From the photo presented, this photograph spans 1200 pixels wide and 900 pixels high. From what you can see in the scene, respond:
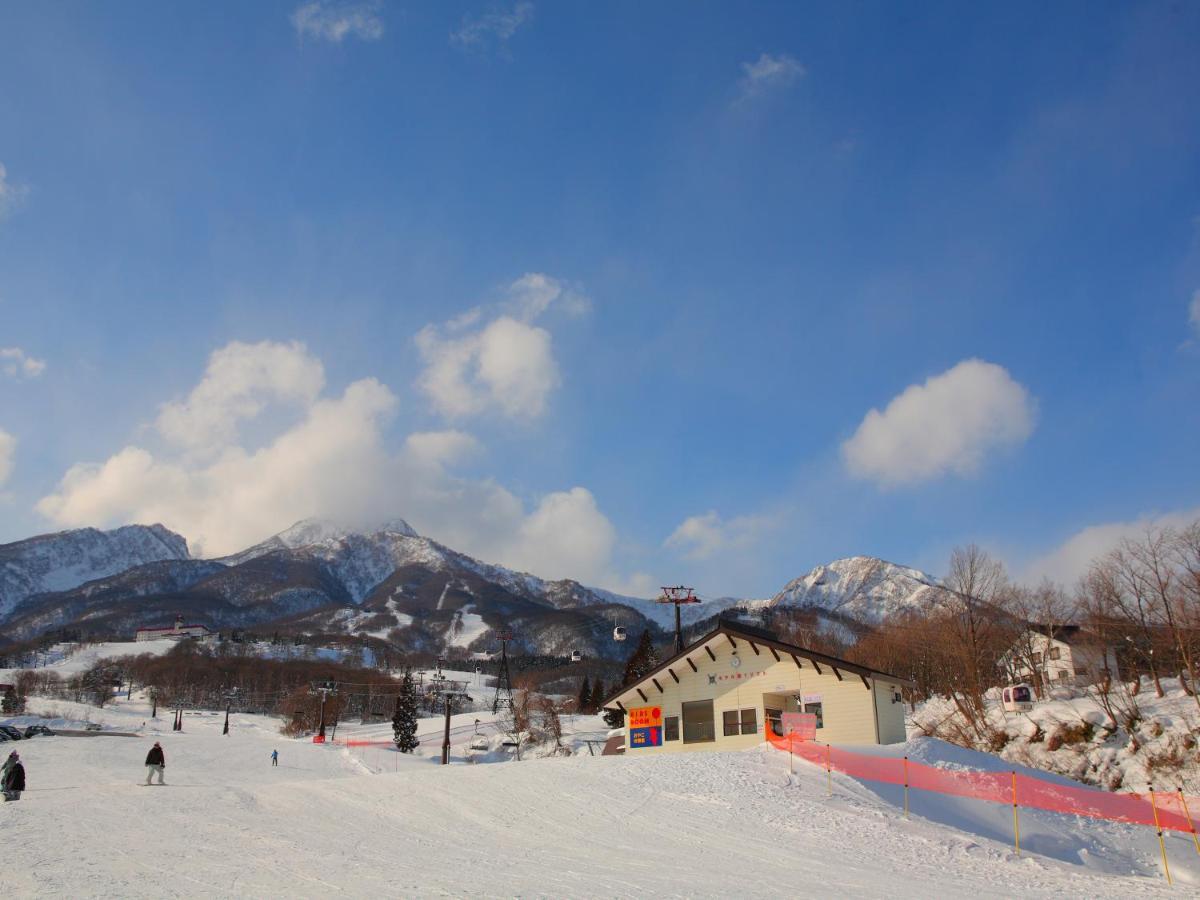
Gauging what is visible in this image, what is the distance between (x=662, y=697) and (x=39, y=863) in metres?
28.6

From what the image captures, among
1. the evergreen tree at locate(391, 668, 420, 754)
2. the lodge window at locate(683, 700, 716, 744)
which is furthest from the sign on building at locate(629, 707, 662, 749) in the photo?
the evergreen tree at locate(391, 668, 420, 754)

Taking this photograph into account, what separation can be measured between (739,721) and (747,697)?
3.72 feet

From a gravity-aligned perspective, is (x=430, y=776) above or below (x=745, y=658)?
below

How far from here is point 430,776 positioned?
2653 centimetres

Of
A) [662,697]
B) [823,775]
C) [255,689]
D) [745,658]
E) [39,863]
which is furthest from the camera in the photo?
[255,689]

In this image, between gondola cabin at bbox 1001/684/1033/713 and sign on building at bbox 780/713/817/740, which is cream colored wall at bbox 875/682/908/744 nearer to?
sign on building at bbox 780/713/817/740

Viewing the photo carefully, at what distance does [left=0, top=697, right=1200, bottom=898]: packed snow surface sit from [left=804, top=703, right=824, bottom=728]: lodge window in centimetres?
460

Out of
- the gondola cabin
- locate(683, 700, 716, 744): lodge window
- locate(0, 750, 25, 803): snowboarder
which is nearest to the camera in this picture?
locate(0, 750, 25, 803): snowboarder

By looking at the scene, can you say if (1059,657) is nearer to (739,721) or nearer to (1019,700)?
(1019,700)

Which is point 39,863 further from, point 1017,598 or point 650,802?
point 1017,598

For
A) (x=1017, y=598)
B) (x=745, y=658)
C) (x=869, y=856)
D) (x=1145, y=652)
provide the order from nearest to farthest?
(x=869, y=856), (x=745, y=658), (x=1145, y=652), (x=1017, y=598)

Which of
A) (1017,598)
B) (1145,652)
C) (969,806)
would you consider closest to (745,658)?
(969,806)

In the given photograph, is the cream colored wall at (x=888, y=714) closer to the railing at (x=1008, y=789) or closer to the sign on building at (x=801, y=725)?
the sign on building at (x=801, y=725)

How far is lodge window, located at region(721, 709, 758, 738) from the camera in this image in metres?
34.4
